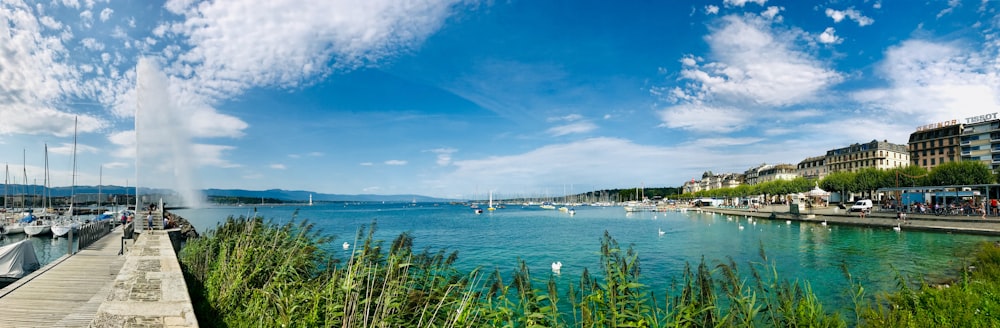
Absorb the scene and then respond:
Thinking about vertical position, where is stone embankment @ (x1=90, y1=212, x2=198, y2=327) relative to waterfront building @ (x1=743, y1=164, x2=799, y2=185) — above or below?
below

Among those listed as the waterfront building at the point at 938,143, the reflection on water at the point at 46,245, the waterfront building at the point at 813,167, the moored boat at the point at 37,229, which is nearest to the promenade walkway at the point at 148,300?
the reflection on water at the point at 46,245

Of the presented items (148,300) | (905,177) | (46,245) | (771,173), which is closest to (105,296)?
(148,300)

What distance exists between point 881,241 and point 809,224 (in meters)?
19.2

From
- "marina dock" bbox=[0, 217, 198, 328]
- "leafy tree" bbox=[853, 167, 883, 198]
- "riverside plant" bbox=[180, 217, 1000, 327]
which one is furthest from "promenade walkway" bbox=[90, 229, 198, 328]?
"leafy tree" bbox=[853, 167, 883, 198]

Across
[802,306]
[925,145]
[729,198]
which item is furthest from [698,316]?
[729,198]

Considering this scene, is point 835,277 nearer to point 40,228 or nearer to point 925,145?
point 40,228

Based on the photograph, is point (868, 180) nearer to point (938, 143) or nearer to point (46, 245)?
point (938, 143)

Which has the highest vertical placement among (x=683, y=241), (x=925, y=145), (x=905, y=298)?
(x=925, y=145)

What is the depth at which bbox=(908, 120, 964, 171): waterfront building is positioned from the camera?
85625mm

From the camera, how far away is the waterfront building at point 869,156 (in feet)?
338

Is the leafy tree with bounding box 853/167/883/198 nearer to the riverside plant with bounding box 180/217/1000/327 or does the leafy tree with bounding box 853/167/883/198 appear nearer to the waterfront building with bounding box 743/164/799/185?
the waterfront building with bounding box 743/164/799/185

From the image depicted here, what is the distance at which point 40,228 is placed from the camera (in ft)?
147

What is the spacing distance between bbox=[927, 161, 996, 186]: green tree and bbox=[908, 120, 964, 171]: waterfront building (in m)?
23.3

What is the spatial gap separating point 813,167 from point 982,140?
50486 mm
